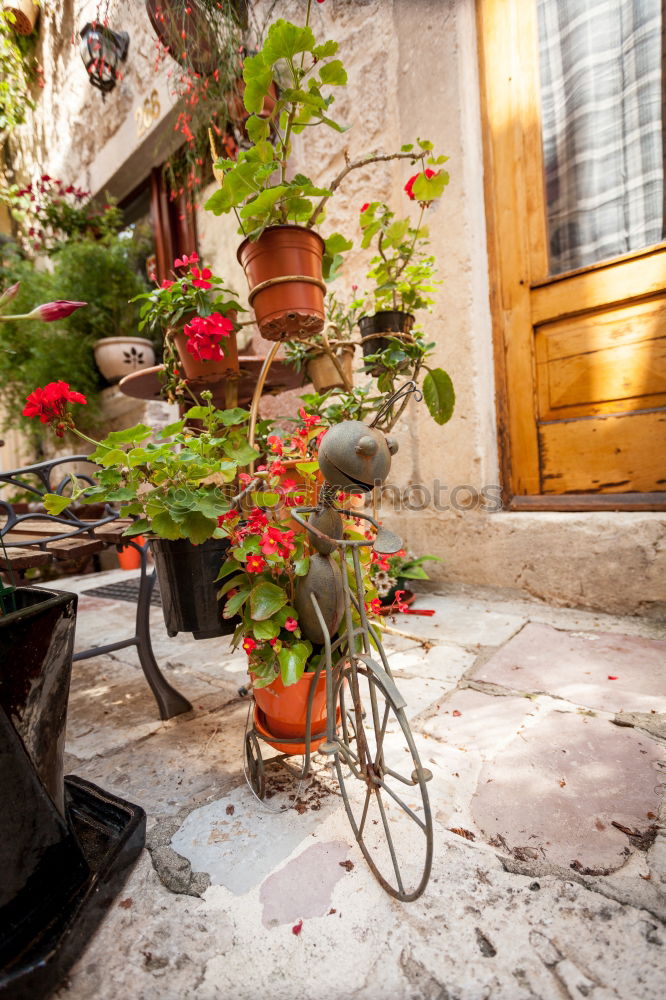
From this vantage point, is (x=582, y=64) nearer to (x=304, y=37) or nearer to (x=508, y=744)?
(x=304, y=37)

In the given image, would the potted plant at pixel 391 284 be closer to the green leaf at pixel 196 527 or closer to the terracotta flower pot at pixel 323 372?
the terracotta flower pot at pixel 323 372

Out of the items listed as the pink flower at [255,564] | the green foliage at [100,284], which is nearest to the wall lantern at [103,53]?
the green foliage at [100,284]

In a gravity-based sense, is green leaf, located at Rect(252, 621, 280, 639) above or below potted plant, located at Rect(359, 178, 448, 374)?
below

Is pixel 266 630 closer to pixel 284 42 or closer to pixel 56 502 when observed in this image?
pixel 56 502

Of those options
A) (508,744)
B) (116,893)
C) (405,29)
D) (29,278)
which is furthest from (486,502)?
(29,278)

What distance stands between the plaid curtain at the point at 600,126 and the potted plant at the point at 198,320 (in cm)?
175

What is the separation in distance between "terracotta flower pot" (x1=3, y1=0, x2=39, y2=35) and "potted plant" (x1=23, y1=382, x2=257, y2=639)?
5625mm

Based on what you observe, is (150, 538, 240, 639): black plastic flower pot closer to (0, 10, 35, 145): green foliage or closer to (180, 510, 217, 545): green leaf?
(180, 510, 217, 545): green leaf

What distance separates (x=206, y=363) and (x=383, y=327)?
0.70m

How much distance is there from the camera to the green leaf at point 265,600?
907mm

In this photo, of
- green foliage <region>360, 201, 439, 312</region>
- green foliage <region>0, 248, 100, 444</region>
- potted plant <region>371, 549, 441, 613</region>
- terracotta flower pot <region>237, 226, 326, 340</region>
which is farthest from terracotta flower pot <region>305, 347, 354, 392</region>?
green foliage <region>0, 248, 100, 444</region>

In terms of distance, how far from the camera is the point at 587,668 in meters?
1.50

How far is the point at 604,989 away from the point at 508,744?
54 cm

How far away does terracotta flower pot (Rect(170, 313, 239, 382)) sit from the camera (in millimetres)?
1476
